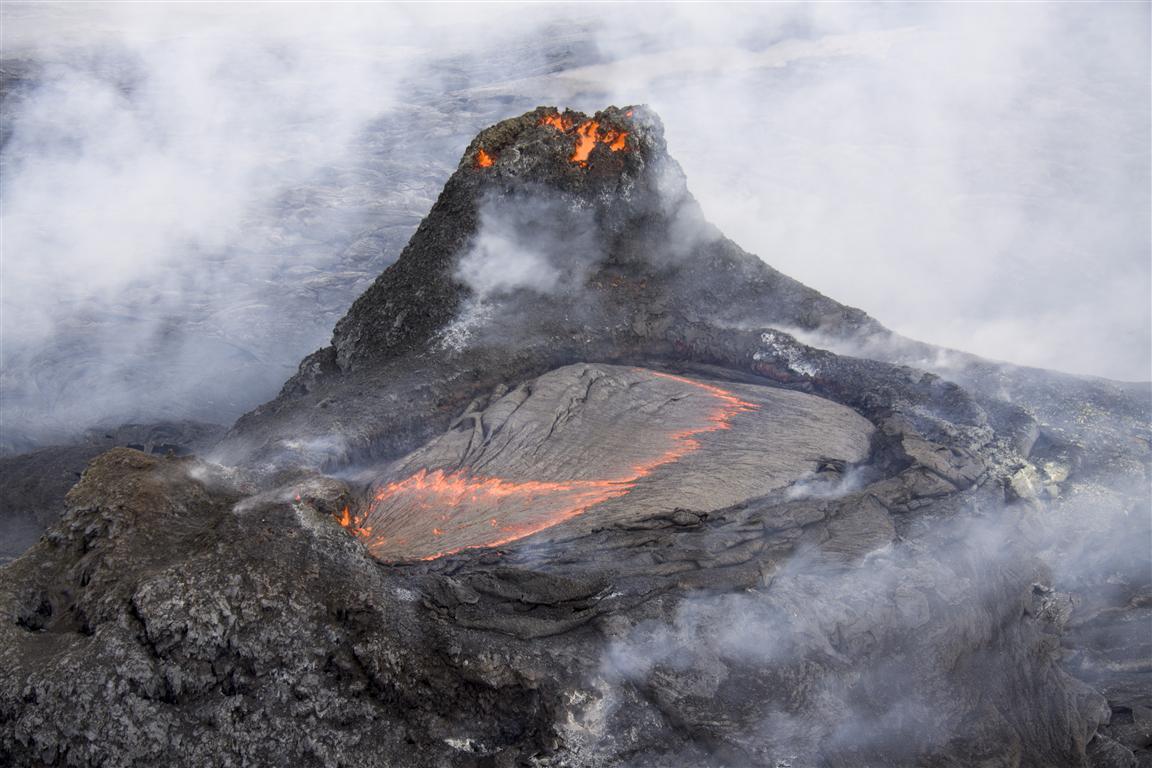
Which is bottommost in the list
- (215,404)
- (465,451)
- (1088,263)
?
(1088,263)

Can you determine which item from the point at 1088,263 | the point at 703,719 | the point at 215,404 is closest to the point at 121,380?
the point at 215,404

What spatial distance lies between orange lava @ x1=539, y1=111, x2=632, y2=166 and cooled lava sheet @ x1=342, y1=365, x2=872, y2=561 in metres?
2.79

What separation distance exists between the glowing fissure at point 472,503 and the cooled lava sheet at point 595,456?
0.04 feet

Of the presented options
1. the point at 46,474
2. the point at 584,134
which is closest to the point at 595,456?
the point at 584,134

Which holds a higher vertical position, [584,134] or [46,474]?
[584,134]

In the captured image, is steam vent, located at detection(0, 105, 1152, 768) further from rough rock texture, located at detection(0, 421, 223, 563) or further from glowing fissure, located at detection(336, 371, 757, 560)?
rough rock texture, located at detection(0, 421, 223, 563)

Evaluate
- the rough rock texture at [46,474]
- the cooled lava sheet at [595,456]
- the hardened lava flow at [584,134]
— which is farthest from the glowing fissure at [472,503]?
the rough rock texture at [46,474]

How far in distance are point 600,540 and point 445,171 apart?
27.0 metres

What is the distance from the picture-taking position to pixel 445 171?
33219mm

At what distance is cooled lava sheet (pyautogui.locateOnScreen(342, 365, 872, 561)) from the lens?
26.9ft

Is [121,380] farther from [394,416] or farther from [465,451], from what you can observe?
[465,451]

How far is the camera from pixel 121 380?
57.4 ft

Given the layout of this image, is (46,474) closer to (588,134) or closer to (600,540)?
(588,134)

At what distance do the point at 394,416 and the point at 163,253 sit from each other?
673 inches
